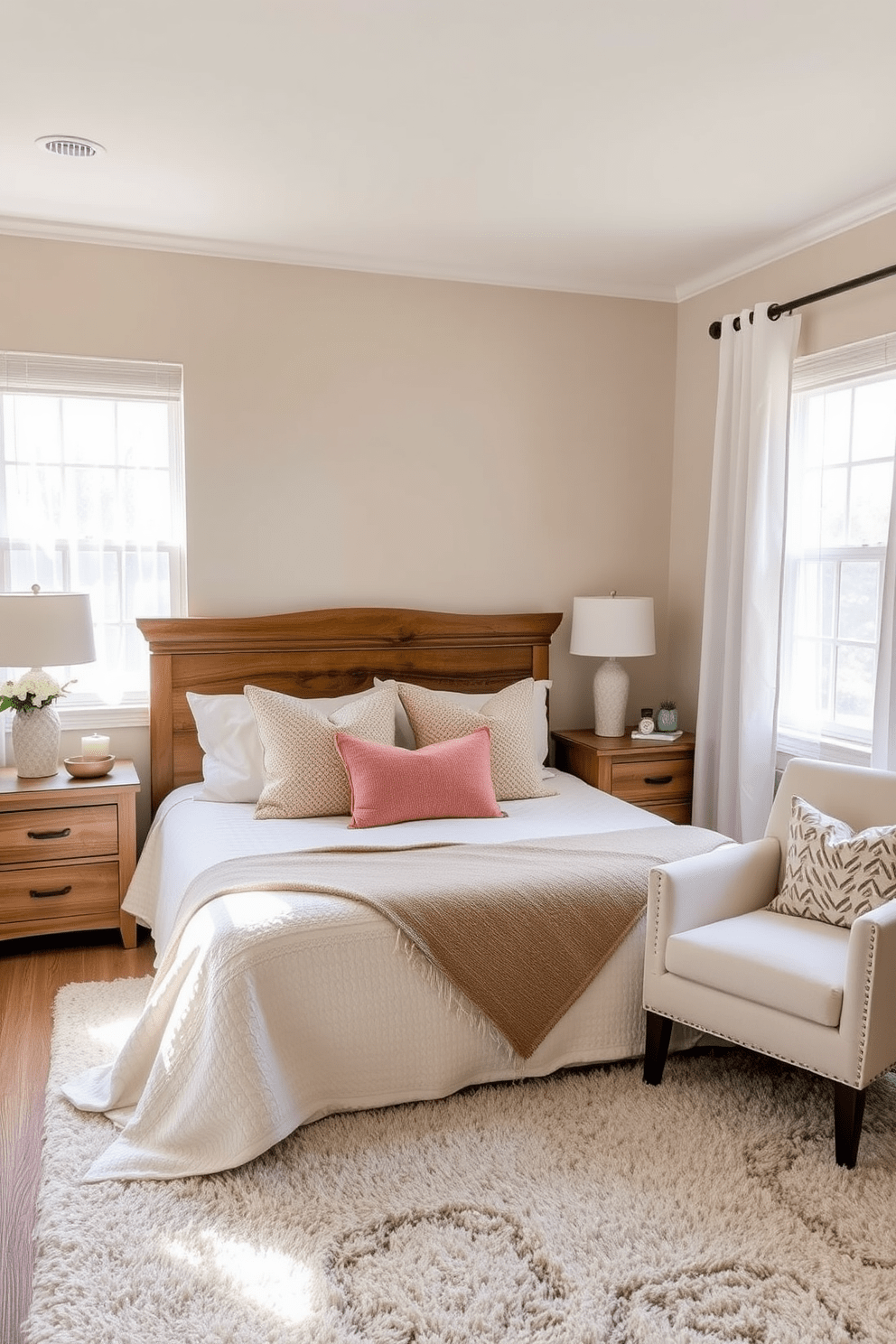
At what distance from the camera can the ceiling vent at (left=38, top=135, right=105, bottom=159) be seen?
120 inches

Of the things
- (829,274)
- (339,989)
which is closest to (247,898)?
(339,989)

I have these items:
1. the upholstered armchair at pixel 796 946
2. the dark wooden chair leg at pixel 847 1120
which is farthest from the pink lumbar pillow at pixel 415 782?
the dark wooden chair leg at pixel 847 1120

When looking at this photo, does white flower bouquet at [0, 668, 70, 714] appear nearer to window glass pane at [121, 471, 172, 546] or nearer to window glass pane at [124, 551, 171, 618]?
window glass pane at [124, 551, 171, 618]

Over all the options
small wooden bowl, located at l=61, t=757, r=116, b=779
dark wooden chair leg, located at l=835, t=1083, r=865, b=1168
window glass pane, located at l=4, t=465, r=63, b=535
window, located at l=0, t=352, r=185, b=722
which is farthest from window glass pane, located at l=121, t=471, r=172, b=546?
dark wooden chair leg, located at l=835, t=1083, r=865, b=1168

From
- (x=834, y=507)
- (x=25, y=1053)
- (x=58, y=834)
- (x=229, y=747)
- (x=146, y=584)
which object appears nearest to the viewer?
(x=25, y=1053)

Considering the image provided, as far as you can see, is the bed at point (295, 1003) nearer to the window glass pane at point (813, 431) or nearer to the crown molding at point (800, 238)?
the window glass pane at point (813, 431)

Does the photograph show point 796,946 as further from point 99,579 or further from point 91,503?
point 91,503

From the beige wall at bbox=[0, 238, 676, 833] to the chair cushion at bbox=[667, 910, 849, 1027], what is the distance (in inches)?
82.4

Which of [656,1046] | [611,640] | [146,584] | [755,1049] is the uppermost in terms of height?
[146,584]

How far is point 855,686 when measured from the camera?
3.82m

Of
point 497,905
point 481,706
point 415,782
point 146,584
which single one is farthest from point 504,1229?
point 146,584

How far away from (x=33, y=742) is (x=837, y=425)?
10.4 feet

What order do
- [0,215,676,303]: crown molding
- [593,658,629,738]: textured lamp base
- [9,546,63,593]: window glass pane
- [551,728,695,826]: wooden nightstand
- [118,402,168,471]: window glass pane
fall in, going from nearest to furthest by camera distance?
[0,215,676,303]: crown molding
[9,546,63,593]: window glass pane
[118,402,168,471]: window glass pane
[551,728,695,826]: wooden nightstand
[593,658,629,738]: textured lamp base

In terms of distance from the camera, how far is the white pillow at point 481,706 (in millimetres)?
3969
